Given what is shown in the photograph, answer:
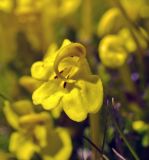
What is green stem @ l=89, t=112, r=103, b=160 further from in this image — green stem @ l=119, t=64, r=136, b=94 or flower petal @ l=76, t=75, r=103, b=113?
green stem @ l=119, t=64, r=136, b=94

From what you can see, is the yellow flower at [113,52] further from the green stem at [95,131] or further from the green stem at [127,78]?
the green stem at [95,131]

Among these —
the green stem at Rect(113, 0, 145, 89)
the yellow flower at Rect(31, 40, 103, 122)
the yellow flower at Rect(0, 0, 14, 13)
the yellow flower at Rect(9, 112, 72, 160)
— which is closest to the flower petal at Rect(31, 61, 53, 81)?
the yellow flower at Rect(31, 40, 103, 122)

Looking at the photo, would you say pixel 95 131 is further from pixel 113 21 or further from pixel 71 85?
pixel 113 21

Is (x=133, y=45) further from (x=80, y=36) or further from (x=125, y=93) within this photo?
(x=80, y=36)

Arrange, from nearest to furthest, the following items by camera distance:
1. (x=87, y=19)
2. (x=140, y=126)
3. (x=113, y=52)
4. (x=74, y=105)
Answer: (x=74, y=105) → (x=140, y=126) → (x=113, y=52) → (x=87, y=19)

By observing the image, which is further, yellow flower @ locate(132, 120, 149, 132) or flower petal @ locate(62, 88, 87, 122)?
yellow flower @ locate(132, 120, 149, 132)

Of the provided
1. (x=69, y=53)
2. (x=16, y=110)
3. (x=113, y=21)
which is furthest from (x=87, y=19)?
(x=69, y=53)
